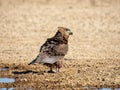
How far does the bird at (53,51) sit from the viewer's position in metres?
13.6

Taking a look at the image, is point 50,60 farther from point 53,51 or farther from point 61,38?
point 61,38

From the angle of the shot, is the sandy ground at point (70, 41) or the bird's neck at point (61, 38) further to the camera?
the bird's neck at point (61, 38)

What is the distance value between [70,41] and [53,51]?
6542 mm

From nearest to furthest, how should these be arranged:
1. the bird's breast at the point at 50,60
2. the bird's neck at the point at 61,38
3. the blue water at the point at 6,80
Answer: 1. the blue water at the point at 6,80
2. the bird's breast at the point at 50,60
3. the bird's neck at the point at 61,38

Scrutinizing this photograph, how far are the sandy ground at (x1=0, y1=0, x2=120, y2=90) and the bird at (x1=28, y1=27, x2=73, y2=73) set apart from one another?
11.9 inches

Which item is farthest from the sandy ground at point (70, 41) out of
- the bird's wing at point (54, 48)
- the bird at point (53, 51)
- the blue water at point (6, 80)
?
the bird's wing at point (54, 48)

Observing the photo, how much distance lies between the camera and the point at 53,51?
13.7 metres

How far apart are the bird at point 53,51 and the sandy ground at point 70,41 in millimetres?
302

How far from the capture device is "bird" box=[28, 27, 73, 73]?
13586mm

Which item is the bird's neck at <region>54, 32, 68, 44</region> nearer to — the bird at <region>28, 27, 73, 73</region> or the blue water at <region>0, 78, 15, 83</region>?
the bird at <region>28, 27, 73, 73</region>

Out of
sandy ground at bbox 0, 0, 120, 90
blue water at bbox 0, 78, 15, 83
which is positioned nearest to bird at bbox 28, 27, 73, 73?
sandy ground at bbox 0, 0, 120, 90

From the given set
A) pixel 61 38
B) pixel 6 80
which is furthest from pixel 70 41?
pixel 6 80

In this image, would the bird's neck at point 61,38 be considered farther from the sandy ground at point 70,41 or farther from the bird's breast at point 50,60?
the sandy ground at point 70,41

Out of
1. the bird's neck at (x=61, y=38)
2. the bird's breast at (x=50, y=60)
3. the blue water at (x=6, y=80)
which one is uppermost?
the bird's neck at (x=61, y=38)
